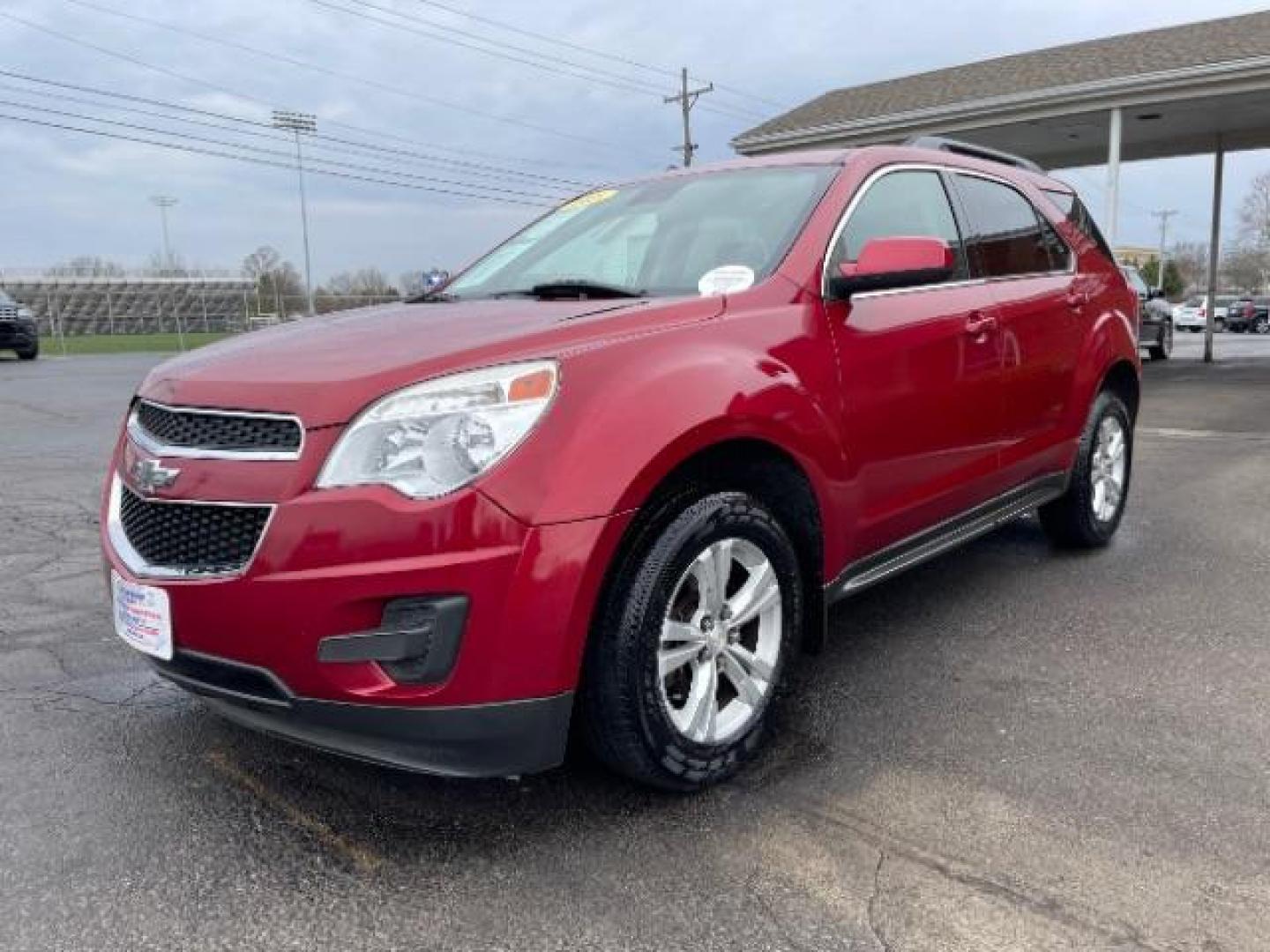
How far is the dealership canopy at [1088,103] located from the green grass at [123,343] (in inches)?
907

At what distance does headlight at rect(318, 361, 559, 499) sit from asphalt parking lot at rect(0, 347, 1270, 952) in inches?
36.4

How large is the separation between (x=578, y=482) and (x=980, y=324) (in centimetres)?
214

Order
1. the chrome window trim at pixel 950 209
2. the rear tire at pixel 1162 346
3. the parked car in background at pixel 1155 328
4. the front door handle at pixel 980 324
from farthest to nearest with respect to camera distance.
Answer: the rear tire at pixel 1162 346
the parked car in background at pixel 1155 328
the front door handle at pixel 980 324
the chrome window trim at pixel 950 209

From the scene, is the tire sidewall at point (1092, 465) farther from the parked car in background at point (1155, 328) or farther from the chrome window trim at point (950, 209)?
the parked car in background at point (1155, 328)

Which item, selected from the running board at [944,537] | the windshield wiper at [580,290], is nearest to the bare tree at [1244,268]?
the running board at [944,537]

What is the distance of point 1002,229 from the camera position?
4.27 metres

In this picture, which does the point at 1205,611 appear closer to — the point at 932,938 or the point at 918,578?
the point at 918,578

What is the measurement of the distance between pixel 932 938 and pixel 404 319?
82.7 inches

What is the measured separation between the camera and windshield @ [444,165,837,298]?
3.21m

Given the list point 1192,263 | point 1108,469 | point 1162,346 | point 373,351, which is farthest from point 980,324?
point 1192,263

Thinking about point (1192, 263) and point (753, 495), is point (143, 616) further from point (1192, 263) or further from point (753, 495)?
point (1192, 263)

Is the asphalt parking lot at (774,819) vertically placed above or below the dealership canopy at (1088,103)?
below

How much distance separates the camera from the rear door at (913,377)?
10.5ft

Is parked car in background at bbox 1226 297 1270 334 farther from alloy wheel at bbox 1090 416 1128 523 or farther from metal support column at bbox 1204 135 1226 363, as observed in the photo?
alloy wheel at bbox 1090 416 1128 523
